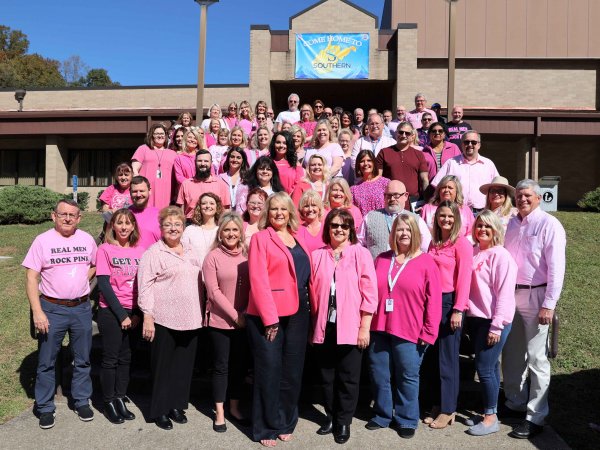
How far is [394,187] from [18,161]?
2194 centimetres

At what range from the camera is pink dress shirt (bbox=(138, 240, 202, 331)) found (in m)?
4.51

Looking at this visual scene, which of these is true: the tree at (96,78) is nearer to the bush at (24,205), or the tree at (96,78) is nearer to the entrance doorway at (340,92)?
the entrance doorway at (340,92)

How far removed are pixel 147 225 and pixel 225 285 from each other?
4.15 ft

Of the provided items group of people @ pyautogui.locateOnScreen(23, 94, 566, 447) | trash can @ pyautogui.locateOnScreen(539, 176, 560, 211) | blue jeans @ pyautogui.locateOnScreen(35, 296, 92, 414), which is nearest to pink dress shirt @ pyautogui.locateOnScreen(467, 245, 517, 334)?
group of people @ pyautogui.locateOnScreen(23, 94, 566, 447)

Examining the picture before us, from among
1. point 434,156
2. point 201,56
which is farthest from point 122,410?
point 201,56

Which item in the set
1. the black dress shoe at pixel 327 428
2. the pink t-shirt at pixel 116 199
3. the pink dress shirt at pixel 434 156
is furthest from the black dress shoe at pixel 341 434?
the pink dress shirt at pixel 434 156

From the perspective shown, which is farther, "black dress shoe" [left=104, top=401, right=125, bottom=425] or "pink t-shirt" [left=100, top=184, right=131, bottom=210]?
"pink t-shirt" [left=100, top=184, right=131, bottom=210]

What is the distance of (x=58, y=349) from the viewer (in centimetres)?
478

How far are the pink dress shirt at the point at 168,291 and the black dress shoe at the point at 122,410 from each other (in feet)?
2.89

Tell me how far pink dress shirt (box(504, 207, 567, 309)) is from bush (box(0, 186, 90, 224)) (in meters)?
14.3

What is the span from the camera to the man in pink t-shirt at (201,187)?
19.7 feet

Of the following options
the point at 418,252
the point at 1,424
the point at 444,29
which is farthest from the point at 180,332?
the point at 444,29

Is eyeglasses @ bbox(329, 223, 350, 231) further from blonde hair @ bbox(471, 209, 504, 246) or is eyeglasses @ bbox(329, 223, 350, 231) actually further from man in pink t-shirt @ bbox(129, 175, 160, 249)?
man in pink t-shirt @ bbox(129, 175, 160, 249)

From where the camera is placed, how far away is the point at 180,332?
15.1ft
